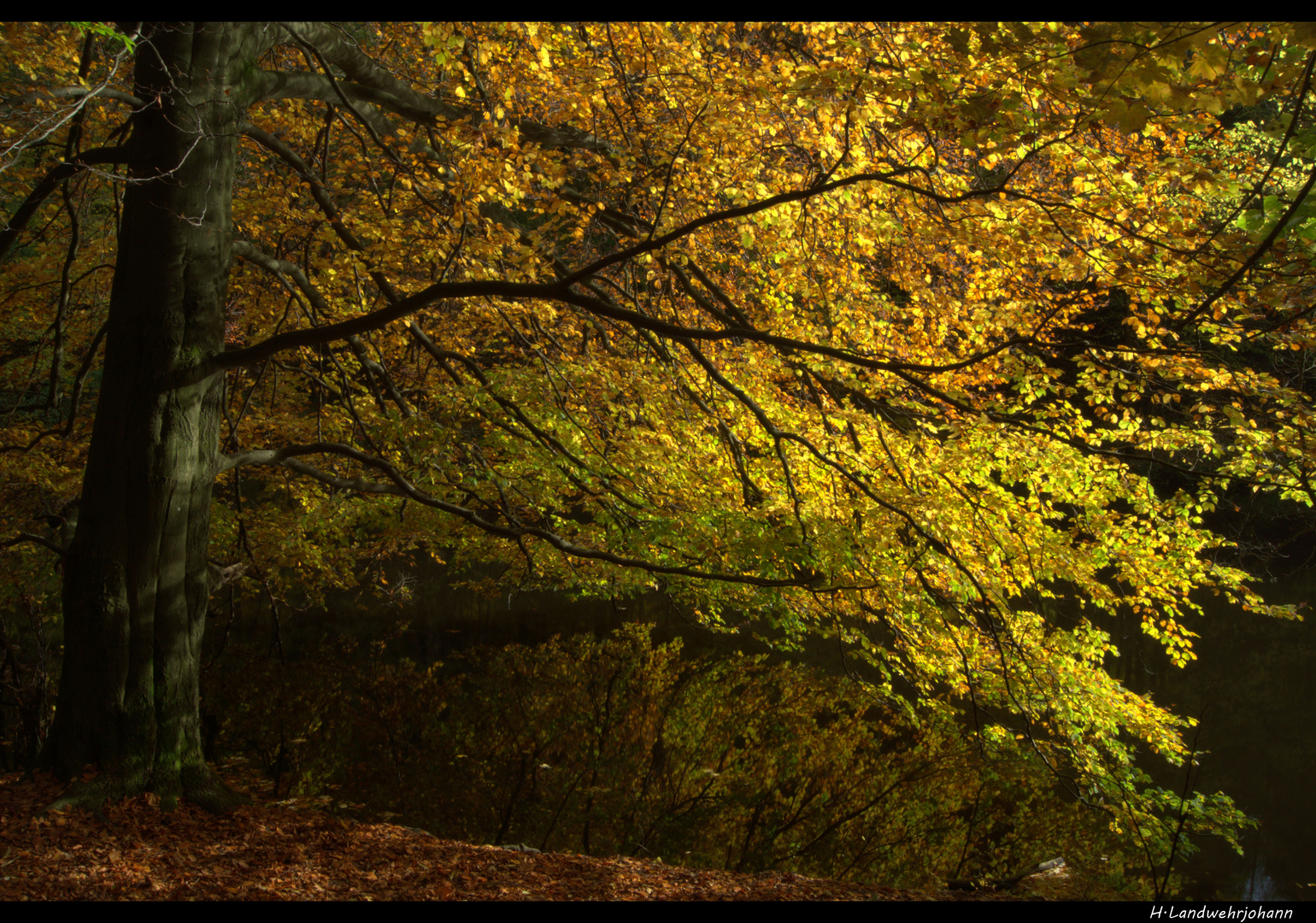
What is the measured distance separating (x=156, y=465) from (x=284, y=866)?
7.46 feet

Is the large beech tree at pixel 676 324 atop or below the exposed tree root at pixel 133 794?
atop

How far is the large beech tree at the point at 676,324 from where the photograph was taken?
15.1ft

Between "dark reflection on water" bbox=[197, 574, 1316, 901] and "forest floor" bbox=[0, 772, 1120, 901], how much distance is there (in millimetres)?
3014

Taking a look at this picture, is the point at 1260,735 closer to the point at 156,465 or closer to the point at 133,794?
the point at 133,794

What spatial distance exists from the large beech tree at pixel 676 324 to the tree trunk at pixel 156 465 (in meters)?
0.02

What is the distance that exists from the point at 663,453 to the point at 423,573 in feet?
42.7

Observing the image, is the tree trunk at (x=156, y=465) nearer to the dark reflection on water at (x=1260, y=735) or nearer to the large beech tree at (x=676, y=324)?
the large beech tree at (x=676, y=324)

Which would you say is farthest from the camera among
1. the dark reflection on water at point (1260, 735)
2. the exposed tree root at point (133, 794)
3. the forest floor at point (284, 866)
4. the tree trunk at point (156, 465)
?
the dark reflection on water at point (1260, 735)

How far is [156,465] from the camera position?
473 centimetres

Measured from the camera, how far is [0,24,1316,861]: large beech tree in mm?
4598

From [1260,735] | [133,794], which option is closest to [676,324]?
[133,794]

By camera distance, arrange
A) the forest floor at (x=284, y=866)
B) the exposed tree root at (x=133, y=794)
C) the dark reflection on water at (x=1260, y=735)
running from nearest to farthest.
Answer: the forest floor at (x=284, y=866), the exposed tree root at (x=133, y=794), the dark reflection on water at (x=1260, y=735)

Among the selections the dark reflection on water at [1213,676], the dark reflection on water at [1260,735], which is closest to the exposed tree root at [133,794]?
the dark reflection on water at [1213,676]
